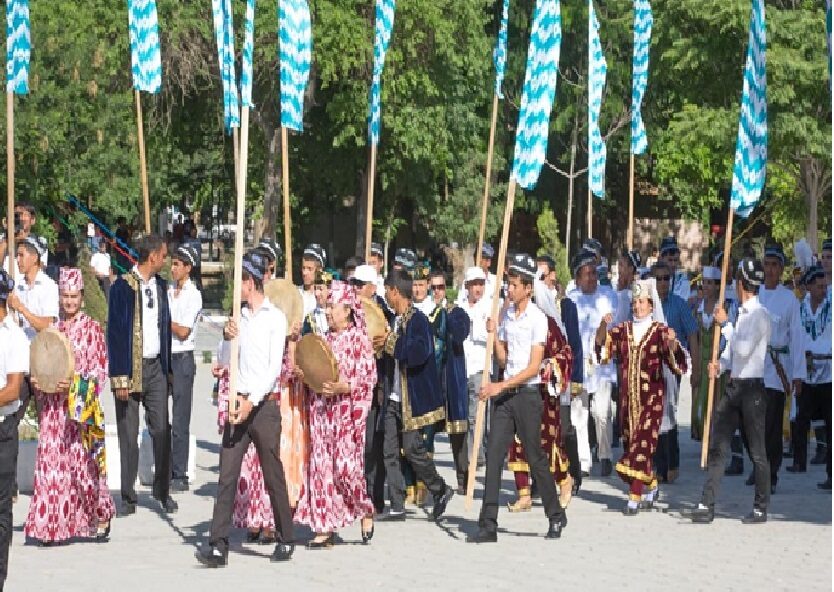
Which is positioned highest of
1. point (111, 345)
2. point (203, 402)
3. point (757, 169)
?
point (757, 169)

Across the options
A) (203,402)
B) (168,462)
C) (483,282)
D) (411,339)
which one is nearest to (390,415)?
(411,339)

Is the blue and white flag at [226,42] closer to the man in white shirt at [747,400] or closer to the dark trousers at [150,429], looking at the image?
the dark trousers at [150,429]

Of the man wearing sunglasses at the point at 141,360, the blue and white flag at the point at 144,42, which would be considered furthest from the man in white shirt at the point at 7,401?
the blue and white flag at the point at 144,42

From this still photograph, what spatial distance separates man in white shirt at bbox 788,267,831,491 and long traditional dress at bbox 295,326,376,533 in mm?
4907

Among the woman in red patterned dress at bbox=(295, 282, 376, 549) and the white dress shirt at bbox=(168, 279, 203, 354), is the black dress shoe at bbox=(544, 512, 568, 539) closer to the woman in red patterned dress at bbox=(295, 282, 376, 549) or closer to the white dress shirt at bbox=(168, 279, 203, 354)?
the woman in red patterned dress at bbox=(295, 282, 376, 549)

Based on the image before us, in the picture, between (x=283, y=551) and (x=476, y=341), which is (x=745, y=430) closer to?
(x=476, y=341)

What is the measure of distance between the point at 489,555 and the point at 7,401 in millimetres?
3536

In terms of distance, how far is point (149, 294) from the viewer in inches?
574

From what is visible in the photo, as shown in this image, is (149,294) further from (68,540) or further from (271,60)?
(271,60)

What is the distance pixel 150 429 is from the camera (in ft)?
48.1

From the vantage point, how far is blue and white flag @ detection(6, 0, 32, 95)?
17266 millimetres

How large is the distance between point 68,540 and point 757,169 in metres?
5.78

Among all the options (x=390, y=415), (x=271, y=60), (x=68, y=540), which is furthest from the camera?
(x=271, y=60)

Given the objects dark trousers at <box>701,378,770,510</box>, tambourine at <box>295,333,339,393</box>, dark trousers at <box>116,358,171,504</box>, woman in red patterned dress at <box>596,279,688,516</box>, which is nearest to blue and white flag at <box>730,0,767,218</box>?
woman in red patterned dress at <box>596,279,688,516</box>
